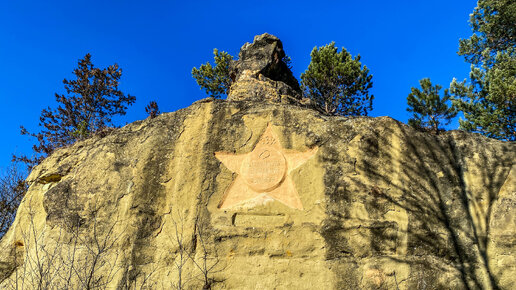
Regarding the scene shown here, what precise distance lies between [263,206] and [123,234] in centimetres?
232

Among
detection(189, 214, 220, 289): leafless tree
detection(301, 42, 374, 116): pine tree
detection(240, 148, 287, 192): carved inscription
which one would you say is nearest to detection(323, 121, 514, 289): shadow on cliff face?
detection(240, 148, 287, 192): carved inscription

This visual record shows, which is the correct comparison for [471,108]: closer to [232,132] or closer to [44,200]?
[232,132]

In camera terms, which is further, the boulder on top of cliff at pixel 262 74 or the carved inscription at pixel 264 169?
the boulder on top of cliff at pixel 262 74

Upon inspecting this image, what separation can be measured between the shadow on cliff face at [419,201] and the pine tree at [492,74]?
19.7ft

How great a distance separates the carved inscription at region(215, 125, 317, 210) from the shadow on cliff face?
0.61m

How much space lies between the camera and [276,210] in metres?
6.10

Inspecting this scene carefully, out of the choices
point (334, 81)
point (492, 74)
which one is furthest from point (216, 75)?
point (492, 74)

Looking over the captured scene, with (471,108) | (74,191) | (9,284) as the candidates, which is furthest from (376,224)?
(471,108)

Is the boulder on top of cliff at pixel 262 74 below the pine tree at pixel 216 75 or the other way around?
below

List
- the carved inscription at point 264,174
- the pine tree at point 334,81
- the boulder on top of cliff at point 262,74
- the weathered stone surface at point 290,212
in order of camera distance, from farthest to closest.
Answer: the pine tree at point 334,81, the boulder on top of cliff at point 262,74, the carved inscription at point 264,174, the weathered stone surface at point 290,212

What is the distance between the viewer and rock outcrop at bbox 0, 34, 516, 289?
566 cm

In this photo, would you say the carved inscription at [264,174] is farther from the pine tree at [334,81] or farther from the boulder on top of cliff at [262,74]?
the pine tree at [334,81]

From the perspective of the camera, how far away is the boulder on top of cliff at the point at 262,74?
9.41m

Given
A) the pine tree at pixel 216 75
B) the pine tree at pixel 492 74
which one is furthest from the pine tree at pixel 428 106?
the pine tree at pixel 216 75
